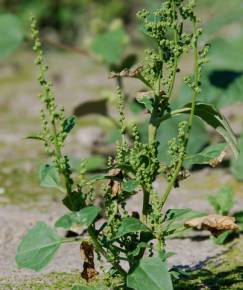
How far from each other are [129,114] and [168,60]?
2.54 m

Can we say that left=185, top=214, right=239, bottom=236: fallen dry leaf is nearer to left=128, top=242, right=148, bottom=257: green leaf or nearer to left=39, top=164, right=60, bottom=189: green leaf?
left=128, top=242, right=148, bottom=257: green leaf

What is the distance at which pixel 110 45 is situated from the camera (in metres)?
3.37

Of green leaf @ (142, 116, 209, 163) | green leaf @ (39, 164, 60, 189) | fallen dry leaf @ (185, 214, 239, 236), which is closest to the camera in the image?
green leaf @ (39, 164, 60, 189)

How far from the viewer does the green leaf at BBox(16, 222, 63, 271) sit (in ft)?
5.31

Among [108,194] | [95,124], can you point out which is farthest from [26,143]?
[108,194]

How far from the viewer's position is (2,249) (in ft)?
7.89

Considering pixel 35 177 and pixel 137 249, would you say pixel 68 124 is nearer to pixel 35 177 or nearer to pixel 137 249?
pixel 137 249

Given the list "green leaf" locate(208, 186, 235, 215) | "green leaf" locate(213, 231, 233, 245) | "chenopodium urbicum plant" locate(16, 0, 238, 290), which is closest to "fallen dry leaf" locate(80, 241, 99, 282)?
"chenopodium urbicum plant" locate(16, 0, 238, 290)

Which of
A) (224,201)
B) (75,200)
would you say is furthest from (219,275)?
(75,200)

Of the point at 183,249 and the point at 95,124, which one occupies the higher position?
the point at 95,124

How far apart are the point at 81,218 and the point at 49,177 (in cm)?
14

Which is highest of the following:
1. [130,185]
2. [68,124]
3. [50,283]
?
[68,124]

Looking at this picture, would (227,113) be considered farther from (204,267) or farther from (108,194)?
(108,194)

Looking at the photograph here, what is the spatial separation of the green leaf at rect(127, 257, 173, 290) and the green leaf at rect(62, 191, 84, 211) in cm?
19
